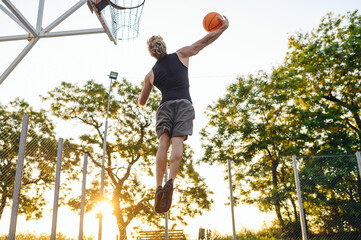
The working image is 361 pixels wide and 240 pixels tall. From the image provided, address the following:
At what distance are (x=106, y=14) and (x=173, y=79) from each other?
296 centimetres

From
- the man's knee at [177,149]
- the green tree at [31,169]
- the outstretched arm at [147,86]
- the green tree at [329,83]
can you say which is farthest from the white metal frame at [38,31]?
the green tree at [329,83]

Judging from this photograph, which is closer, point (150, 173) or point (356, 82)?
point (356, 82)

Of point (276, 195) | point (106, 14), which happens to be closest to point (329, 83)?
point (276, 195)

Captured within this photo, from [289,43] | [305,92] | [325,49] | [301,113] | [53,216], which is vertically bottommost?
[53,216]

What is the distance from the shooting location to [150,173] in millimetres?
17781

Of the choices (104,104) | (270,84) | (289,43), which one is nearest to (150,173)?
(104,104)

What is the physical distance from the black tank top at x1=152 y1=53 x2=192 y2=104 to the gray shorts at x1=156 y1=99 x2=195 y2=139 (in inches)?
2.7

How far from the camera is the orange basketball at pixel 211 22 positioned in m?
3.47

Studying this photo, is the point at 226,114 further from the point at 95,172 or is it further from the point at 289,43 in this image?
the point at 95,172

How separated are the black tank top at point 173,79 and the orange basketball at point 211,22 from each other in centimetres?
106

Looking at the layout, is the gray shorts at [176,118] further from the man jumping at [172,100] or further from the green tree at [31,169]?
the green tree at [31,169]

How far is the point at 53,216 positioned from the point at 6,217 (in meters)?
1.11

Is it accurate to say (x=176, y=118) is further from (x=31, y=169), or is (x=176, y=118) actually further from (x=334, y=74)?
(x=334, y=74)

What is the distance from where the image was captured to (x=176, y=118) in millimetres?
2562
